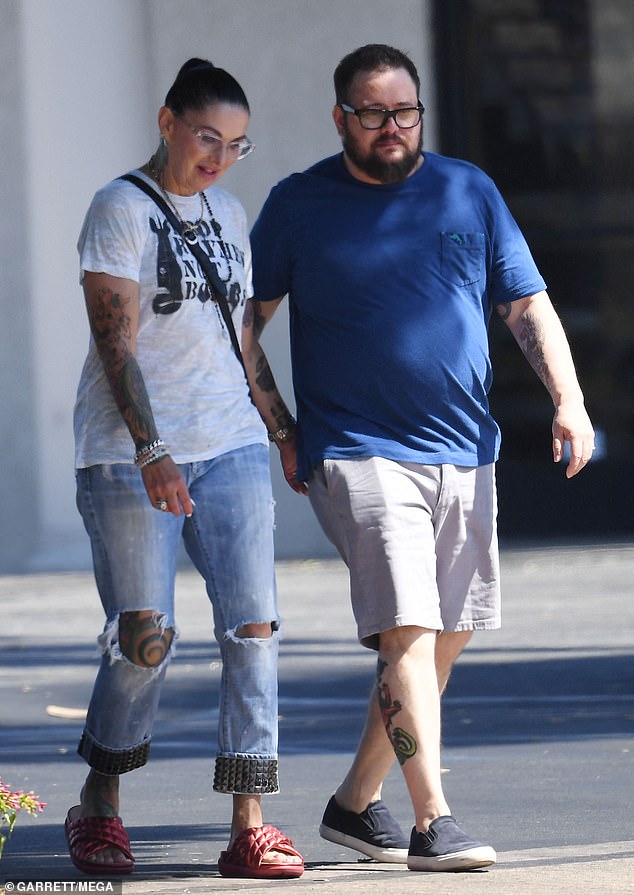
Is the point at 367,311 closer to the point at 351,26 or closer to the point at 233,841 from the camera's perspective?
the point at 233,841

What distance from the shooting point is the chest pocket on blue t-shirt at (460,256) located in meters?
4.99

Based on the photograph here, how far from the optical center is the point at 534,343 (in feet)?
17.0

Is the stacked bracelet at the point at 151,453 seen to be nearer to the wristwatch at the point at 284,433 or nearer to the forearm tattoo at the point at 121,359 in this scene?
the forearm tattoo at the point at 121,359

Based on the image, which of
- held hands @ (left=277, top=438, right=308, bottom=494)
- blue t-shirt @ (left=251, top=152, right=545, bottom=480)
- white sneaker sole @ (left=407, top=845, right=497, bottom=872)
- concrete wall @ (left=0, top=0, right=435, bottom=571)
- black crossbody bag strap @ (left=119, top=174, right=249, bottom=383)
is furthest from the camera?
concrete wall @ (left=0, top=0, right=435, bottom=571)

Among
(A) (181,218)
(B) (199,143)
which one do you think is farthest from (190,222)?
(B) (199,143)

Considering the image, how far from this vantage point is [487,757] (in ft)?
22.2

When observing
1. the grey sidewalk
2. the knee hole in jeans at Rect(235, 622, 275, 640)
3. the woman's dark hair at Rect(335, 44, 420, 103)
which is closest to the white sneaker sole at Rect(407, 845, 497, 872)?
the grey sidewalk

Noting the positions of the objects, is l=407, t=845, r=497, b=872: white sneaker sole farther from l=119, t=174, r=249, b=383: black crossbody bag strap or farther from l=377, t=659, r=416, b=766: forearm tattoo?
l=119, t=174, r=249, b=383: black crossbody bag strap

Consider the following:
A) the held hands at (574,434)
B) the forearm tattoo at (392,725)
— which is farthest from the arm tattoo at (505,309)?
the forearm tattoo at (392,725)

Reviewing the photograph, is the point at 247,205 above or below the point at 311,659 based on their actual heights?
above

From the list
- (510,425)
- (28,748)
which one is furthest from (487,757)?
(510,425)

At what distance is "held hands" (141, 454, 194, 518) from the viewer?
465 centimetres

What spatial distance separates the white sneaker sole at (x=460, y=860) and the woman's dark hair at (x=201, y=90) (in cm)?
186

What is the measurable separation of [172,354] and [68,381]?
8.91 meters
